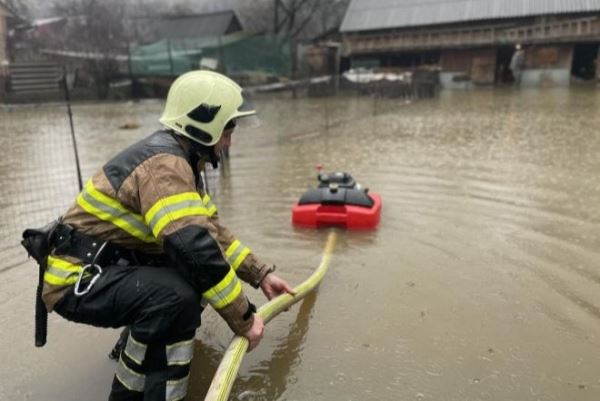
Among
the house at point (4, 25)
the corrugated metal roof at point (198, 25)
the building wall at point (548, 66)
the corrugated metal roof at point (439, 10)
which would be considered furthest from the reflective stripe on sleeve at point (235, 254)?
the corrugated metal roof at point (198, 25)

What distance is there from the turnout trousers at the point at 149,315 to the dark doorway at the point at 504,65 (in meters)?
29.8

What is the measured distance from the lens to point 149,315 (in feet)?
7.59

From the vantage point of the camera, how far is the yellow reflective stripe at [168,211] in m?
2.21

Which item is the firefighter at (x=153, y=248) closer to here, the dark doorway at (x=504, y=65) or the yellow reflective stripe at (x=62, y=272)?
the yellow reflective stripe at (x=62, y=272)

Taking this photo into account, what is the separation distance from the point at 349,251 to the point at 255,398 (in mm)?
2234

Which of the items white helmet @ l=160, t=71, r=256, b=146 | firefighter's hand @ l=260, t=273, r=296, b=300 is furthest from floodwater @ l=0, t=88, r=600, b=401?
white helmet @ l=160, t=71, r=256, b=146

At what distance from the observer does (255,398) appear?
2865 mm

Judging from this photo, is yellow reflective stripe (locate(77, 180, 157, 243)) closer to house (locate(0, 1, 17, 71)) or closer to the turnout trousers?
the turnout trousers

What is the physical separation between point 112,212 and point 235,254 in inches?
31.2

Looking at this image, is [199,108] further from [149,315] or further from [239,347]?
[239,347]

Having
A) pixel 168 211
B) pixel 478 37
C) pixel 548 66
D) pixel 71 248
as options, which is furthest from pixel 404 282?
pixel 478 37

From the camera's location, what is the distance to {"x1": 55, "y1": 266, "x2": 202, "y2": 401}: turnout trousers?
2332mm

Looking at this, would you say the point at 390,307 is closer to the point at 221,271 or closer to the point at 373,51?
the point at 221,271

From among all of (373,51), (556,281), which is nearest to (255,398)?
(556,281)
